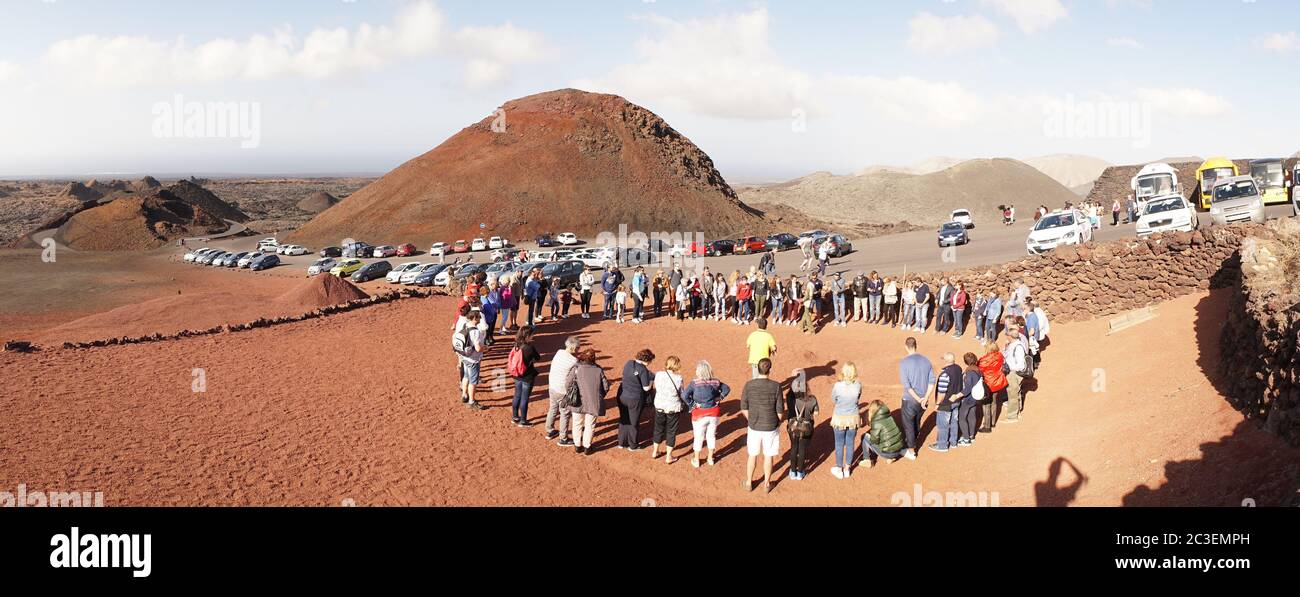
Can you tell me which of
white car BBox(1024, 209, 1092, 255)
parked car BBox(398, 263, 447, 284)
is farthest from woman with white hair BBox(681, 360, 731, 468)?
parked car BBox(398, 263, 447, 284)

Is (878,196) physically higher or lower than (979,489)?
higher

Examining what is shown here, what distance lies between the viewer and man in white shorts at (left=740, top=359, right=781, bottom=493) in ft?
31.8

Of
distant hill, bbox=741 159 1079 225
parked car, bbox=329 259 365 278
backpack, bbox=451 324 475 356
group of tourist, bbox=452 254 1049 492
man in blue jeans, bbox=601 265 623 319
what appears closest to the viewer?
group of tourist, bbox=452 254 1049 492

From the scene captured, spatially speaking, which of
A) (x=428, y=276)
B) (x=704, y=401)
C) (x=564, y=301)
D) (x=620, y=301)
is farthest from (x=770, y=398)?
(x=428, y=276)

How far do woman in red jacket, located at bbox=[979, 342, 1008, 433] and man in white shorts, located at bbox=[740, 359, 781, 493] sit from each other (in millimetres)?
3807

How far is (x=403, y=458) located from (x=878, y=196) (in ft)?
352

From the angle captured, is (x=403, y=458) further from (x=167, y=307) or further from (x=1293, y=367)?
(x=167, y=307)

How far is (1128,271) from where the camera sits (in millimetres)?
16594

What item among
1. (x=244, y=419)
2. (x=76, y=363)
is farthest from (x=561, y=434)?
(x=76, y=363)

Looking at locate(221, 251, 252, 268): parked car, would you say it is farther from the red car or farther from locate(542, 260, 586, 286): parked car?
the red car

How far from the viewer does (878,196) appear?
359 feet

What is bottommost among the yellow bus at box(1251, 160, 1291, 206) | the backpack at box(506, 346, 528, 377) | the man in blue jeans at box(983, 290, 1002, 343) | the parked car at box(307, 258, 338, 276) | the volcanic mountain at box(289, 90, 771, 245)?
the backpack at box(506, 346, 528, 377)

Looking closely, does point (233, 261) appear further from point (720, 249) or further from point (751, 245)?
point (751, 245)

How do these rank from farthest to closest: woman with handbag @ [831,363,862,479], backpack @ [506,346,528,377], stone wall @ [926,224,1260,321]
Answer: stone wall @ [926,224,1260,321] < backpack @ [506,346,528,377] < woman with handbag @ [831,363,862,479]
